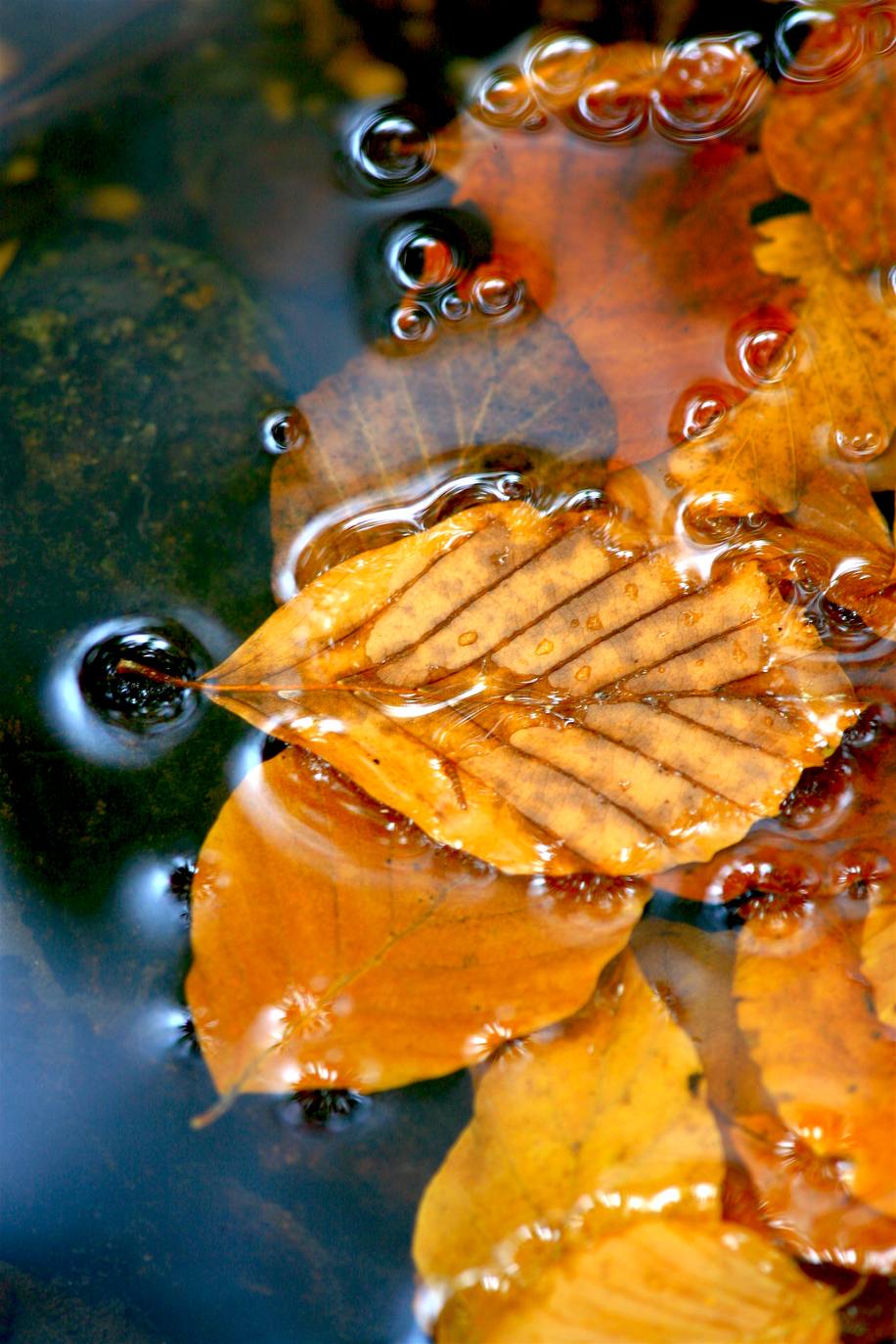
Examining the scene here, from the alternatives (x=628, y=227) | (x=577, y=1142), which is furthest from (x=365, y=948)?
(x=628, y=227)

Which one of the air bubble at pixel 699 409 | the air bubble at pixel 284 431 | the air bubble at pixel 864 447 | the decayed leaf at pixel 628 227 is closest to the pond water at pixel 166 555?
the air bubble at pixel 284 431

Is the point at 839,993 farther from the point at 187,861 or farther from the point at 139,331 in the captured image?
the point at 139,331

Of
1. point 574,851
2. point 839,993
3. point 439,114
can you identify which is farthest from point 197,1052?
point 439,114

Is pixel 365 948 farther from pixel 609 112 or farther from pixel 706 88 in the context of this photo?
pixel 706 88

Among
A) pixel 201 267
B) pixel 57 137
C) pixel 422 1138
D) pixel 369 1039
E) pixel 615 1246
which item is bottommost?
pixel 615 1246

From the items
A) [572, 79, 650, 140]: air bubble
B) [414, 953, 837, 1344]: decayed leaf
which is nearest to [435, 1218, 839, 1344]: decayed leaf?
[414, 953, 837, 1344]: decayed leaf

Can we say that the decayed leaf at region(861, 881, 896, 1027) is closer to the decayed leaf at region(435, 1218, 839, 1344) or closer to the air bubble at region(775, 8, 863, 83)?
the decayed leaf at region(435, 1218, 839, 1344)

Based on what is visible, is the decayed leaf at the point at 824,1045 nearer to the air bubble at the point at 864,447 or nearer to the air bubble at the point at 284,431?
the air bubble at the point at 864,447
